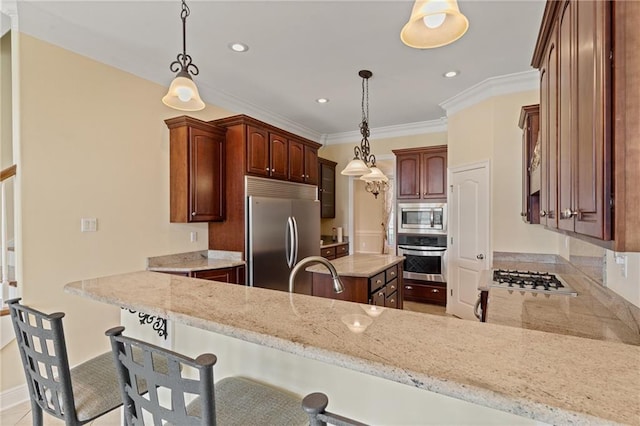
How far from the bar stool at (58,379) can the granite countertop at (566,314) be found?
173 centimetres

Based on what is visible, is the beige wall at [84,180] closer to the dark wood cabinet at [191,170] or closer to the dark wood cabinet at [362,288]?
the dark wood cabinet at [191,170]

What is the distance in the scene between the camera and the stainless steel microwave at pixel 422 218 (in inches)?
192

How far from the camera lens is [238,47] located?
117 inches

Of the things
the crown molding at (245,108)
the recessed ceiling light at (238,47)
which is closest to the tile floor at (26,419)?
the recessed ceiling light at (238,47)

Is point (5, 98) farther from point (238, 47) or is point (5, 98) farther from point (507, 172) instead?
point (507, 172)

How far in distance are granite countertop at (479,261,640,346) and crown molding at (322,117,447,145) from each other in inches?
133

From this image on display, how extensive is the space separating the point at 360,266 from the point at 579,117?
7.55 ft

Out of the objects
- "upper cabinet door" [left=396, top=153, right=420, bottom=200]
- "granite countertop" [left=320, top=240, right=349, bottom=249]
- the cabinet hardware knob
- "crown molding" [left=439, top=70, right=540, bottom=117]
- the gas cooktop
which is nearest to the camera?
the cabinet hardware knob

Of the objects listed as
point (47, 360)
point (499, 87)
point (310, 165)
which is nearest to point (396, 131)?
point (310, 165)

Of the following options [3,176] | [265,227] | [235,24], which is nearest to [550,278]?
[265,227]

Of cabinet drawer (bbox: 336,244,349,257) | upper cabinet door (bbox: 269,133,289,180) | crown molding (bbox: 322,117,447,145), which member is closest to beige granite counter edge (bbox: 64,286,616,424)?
upper cabinet door (bbox: 269,133,289,180)

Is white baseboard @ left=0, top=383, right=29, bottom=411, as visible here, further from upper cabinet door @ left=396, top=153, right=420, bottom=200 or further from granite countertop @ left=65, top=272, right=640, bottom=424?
upper cabinet door @ left=396, top=153, right=420, bottom=200

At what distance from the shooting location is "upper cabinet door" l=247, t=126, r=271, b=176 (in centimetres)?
374

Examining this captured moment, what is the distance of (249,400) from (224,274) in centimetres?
245
